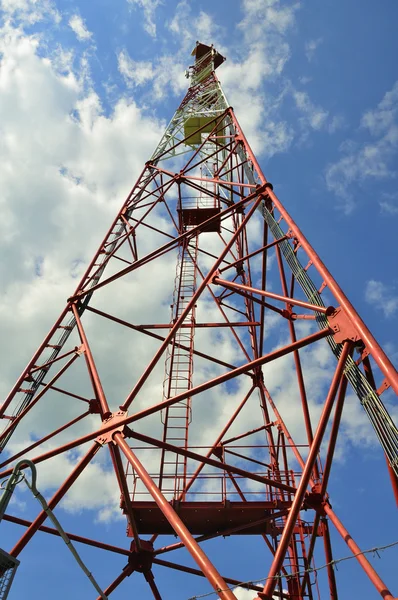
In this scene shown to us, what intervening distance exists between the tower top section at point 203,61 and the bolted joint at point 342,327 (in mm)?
21349

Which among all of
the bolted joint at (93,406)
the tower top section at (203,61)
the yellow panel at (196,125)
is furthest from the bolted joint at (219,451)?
the tower top section at (203,61)

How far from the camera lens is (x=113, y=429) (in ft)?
26.6

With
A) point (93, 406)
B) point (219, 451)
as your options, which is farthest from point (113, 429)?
point (219, 451)

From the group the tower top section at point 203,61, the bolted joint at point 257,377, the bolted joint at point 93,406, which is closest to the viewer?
the bolted joint at point 93,406

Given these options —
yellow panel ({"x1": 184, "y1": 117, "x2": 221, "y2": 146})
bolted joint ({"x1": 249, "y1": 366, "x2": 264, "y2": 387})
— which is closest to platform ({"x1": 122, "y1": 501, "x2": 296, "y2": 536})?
bolted joint ({"x1": 249, "y1": 366, "x2": 264, "y2": 387})

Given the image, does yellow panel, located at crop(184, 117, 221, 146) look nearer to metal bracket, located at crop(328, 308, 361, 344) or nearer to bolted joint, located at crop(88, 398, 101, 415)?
bolted joint, located at crop(88, 398, 101, 415)

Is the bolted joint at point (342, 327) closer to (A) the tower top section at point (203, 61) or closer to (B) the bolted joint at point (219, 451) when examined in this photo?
(B) the bolted joint at point (219, 451)

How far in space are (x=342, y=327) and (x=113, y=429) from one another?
13.6 feet

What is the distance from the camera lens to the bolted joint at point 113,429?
8.05 meters

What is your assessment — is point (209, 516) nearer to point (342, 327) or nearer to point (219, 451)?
point (219, 451)

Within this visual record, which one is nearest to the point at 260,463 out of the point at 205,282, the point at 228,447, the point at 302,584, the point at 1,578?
the point at 228,447

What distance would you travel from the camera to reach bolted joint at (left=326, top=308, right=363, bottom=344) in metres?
7.13

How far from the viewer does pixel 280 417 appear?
13.0 meters

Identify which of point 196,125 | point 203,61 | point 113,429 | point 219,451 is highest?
point 203,61
